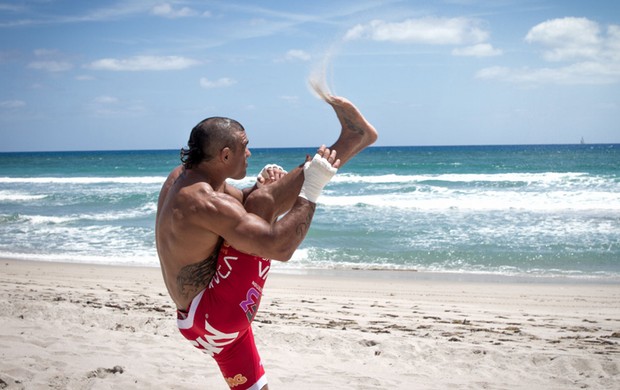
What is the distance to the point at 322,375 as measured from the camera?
4625 millimetres

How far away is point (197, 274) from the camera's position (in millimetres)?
2533

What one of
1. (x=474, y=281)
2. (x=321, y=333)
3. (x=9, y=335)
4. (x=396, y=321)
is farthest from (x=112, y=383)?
(x=474, y=281)

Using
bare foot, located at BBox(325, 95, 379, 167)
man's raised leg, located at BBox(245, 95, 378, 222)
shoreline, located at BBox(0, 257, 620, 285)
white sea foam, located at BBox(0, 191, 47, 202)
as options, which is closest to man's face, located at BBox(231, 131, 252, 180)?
man's raised leg, located at BBox(245, 95, 378, 222)

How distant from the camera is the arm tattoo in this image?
2520 millimetres

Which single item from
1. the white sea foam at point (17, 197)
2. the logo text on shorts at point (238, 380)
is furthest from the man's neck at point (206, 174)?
the white sea foam at point (17, 197)

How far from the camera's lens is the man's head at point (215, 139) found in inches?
95.0

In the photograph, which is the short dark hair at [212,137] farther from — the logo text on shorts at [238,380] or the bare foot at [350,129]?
the logo text on shorts at [238,380]

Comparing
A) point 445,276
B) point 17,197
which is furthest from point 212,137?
point 17,197

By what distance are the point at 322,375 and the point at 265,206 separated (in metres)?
2.55

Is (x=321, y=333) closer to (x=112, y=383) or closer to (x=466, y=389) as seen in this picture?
(x=466, y=389)

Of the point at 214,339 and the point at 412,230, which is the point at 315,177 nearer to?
the point at 214,339

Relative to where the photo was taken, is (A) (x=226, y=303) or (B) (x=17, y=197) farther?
(B) (x=17, y=197)

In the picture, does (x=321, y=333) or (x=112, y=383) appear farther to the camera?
(x=321, y=333)

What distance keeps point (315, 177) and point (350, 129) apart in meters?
0.42
